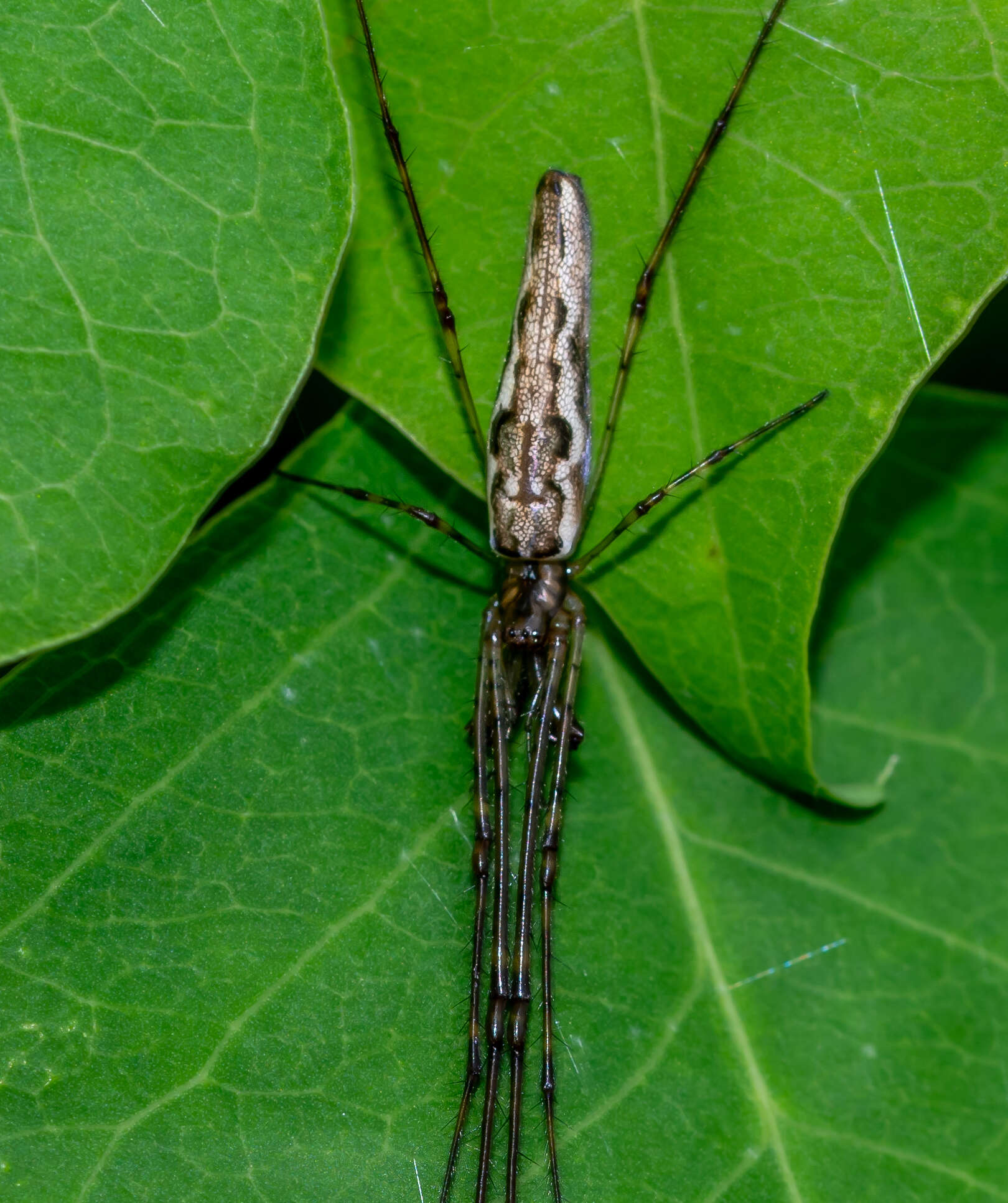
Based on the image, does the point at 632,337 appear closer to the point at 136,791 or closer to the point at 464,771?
the point at 464,771

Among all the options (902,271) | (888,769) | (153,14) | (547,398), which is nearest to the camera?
(153,14)

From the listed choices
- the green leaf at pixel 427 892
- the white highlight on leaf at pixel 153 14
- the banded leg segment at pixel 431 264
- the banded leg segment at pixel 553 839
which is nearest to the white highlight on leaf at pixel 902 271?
the green leaf at pixel 427 892

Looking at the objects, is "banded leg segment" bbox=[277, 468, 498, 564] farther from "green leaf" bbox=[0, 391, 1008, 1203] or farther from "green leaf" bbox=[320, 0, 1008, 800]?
"green leaf" bbox=[320, 0, 1008, 800]

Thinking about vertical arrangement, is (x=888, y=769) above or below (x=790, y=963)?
above

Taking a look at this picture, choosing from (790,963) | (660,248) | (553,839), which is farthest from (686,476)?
(790,963)

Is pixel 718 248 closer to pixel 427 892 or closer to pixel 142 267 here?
pixel 142 267
